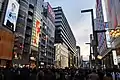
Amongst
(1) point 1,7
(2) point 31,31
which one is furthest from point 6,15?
(2) point 31,31

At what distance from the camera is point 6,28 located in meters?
38.4

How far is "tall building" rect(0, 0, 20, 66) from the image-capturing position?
35.3 meters

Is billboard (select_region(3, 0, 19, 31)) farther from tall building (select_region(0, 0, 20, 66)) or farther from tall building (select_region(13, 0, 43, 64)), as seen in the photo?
tall building (select_region(13, 0, 43, 64))

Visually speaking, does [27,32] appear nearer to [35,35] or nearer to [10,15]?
[35,35]

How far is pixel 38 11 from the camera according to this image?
2542 inches

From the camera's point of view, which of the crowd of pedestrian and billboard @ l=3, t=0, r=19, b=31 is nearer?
the crowd of pedestrian

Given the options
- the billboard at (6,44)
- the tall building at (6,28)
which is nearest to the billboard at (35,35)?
the tall building at (6,28)

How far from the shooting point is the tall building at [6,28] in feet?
116

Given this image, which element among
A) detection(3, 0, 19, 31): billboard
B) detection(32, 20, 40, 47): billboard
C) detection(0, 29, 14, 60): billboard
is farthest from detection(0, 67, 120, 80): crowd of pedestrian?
detection(32, 20, 40, 47): billboard

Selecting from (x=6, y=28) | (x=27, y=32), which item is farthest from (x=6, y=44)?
(x=27, y=32)

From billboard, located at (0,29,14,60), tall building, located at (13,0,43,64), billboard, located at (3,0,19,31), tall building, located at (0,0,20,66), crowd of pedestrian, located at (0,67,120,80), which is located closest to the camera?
crowd of pedestrian, located at (0,67,120,80)

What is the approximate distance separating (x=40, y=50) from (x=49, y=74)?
56978 millimetres

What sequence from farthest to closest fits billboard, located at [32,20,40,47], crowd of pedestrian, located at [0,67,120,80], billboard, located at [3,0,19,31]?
billboard, located at [32,20,40,47]
billboard, located at [3,0,19,31]
crowd of pedestrian, located at [0,67,120,80]

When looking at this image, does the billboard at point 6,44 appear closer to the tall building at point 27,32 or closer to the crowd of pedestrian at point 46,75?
the tall building at point 27,32
